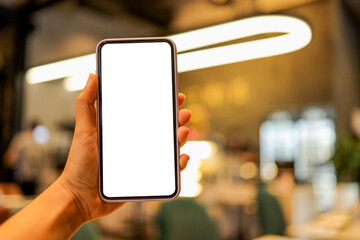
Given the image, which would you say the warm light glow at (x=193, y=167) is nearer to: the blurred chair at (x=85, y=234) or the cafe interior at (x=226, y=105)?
the cafe interior at (x=226, y=105)

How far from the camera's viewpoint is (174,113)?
740mm

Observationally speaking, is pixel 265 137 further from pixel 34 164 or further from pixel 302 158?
pixel 34 164

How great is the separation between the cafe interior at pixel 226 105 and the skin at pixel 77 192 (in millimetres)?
591

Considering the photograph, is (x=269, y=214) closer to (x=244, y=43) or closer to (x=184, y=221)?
(x=184, y=221)

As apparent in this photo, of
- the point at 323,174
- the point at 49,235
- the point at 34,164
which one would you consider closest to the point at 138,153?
the point at 49,235

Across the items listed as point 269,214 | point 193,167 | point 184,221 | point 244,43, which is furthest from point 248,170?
point 184,221

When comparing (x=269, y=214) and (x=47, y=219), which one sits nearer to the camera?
(x=47, y=219)

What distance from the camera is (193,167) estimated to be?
4.47 metres

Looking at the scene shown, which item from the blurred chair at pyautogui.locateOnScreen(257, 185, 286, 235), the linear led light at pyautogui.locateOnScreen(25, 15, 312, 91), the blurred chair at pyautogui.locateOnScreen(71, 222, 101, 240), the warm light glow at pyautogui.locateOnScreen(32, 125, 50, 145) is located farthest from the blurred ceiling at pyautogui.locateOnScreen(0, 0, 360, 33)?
the blurred chair at pyautogui.locateOnScreen(71, 222, 101, 240)

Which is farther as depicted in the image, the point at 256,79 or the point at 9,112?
the point at 256,79

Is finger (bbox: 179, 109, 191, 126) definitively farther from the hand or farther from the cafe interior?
the cafe interior

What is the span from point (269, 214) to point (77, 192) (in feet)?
7.86

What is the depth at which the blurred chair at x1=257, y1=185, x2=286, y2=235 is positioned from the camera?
290cm

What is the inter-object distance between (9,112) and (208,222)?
7.04 metres
